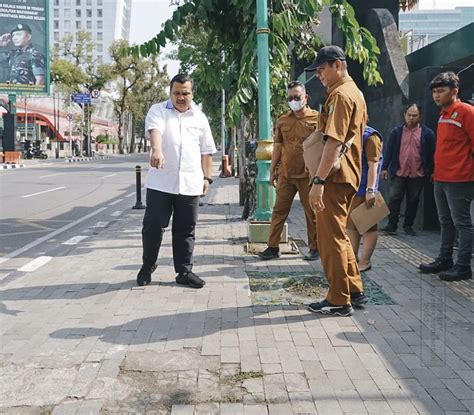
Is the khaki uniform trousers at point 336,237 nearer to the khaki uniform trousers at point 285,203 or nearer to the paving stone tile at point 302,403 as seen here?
the paving stone tile at point 302,403

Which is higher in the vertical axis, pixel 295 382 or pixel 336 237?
pixel 336 237

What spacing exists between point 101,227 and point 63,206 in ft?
12.5

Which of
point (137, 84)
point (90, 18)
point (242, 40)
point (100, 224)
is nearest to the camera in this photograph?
point (242, 40)

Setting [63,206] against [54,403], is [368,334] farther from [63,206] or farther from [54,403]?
[63,206]

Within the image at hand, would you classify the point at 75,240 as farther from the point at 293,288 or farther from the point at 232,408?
the point at 232,408

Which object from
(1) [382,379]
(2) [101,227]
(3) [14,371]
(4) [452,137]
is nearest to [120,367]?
(3) [14,371]

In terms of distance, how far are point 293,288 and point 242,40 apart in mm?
4219

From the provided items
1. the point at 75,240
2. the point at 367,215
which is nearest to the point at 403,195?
the point at 367,215

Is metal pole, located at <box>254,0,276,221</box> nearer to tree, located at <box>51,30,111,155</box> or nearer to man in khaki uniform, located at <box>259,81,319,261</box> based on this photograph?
man in khaki uniform, located at <box>259,81,319,261</box>

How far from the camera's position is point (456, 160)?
5262mm

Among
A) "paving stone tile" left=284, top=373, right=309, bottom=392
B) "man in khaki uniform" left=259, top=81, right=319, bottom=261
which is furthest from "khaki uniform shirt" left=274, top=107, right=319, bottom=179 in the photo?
"paving stone tile" left=284, top=373, right=309, bottom=392

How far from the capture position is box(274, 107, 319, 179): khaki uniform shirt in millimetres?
6223

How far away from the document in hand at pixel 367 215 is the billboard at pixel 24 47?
33614 millimetres

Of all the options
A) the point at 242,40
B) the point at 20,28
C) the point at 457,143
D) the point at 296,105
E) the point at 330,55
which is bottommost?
the point at 457,143
